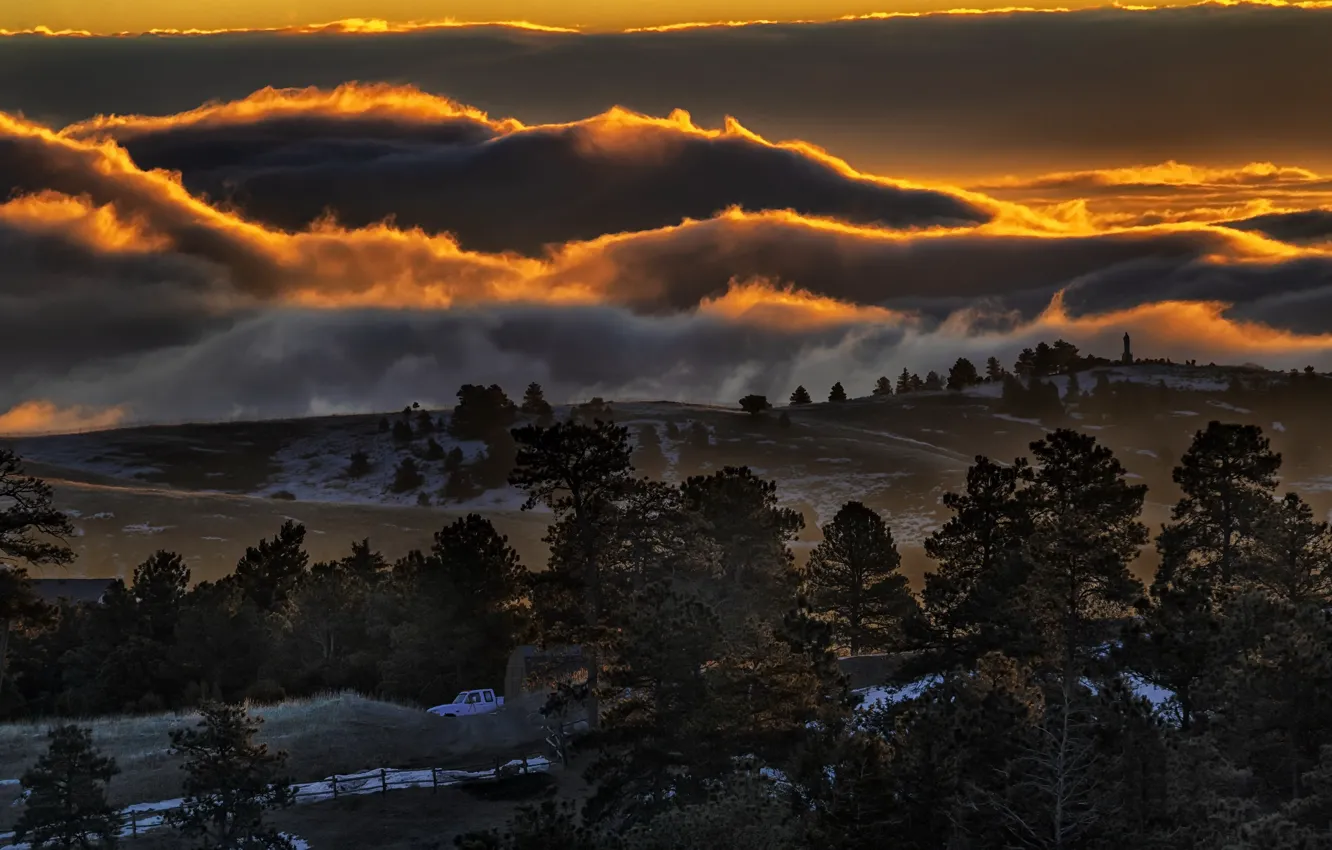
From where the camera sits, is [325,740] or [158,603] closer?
[325,740]

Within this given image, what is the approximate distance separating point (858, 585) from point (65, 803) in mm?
53540

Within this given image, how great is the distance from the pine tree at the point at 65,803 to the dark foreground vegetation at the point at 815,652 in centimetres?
22

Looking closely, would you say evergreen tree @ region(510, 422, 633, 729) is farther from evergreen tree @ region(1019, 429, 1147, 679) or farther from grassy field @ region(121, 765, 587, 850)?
evergreen tree @ region(1019, 429, 1147, 679)

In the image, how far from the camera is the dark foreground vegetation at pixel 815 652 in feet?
127

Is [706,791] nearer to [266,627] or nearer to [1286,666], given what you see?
[1286,666]

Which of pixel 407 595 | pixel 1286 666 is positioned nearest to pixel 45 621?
pixel 407 595

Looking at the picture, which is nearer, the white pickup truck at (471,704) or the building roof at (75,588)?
the white pickup truck at (471,704)

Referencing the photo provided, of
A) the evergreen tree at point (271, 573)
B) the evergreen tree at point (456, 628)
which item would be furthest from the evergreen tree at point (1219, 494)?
the evergreen tree at point (271, 573)

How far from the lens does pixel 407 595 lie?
287 ft

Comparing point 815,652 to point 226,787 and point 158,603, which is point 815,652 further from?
point 158,603

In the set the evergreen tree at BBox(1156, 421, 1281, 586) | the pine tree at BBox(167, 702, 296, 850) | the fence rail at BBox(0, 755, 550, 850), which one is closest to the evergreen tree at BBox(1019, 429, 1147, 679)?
the evergreen tree at BBox(1156, 421, 1281, 586)

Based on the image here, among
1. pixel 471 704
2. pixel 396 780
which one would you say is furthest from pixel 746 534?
pixel 396 780

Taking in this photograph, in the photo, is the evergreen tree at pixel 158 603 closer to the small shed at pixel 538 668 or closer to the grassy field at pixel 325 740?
the grassy field at pixel 325 740

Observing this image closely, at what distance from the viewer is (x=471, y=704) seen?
7694cm
